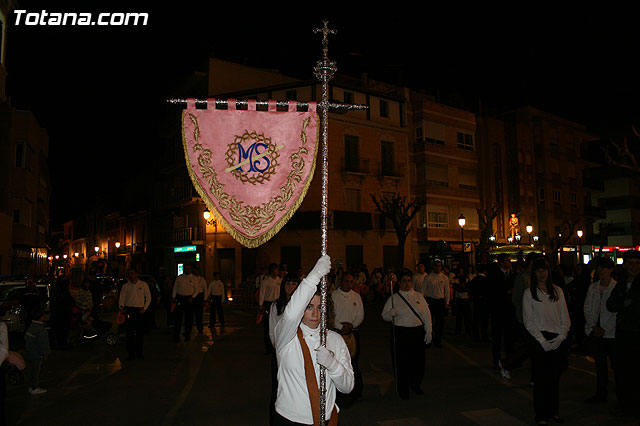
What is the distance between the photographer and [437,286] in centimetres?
1231

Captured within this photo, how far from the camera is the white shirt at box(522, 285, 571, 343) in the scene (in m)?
6.29

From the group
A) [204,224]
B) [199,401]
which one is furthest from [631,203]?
[199,401]

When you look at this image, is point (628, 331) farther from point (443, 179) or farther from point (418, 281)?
point (443, 179)

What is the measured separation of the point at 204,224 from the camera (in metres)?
36.7

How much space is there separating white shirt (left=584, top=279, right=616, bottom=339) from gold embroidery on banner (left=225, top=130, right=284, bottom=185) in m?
4.96

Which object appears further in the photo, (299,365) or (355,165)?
(355,165)

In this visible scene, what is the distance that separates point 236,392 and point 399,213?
26.1 meters

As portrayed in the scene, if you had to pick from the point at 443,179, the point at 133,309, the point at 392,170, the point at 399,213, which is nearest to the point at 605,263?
the point at 133,309

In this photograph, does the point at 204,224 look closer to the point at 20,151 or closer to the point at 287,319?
the point at 20,151

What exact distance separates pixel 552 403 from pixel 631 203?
60278mm

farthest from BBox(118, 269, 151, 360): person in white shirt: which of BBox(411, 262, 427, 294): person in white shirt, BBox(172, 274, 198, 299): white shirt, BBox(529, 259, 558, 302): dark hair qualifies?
BBox(529, 259, 558, 302): dark hair

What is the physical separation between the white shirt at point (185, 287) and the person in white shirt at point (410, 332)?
22.6ft

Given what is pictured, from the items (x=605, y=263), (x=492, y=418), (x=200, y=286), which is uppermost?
(x=605, y=263)

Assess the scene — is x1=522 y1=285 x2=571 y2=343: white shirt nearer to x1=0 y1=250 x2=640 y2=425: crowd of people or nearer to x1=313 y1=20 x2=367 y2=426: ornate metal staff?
A: x1=0 y1=250 x2=640 y2=425: crowd of people
